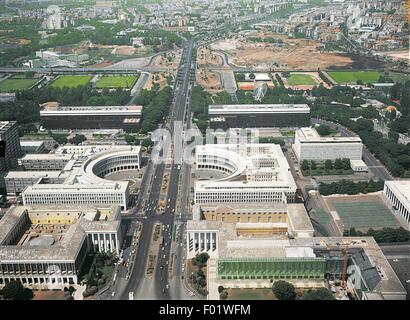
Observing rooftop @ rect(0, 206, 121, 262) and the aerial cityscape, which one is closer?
the aerial cityscape

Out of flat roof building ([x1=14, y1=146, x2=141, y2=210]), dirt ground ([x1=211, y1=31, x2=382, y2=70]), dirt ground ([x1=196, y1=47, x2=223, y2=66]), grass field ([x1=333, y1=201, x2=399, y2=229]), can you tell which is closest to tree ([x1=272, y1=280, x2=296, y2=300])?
grass field ([x1=333, y1=201, x2=399, y2=229])

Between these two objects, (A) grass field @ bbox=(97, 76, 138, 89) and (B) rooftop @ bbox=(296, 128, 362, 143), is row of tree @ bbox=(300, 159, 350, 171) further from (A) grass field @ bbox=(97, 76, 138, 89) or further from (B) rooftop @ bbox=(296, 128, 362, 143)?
(A) grass field @ bbox=(97, 76, 138, 89)

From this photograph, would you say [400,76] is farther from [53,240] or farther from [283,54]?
[53,240]

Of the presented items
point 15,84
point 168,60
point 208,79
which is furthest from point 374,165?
point 168,60

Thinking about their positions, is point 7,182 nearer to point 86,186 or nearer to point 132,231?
point 86,186
